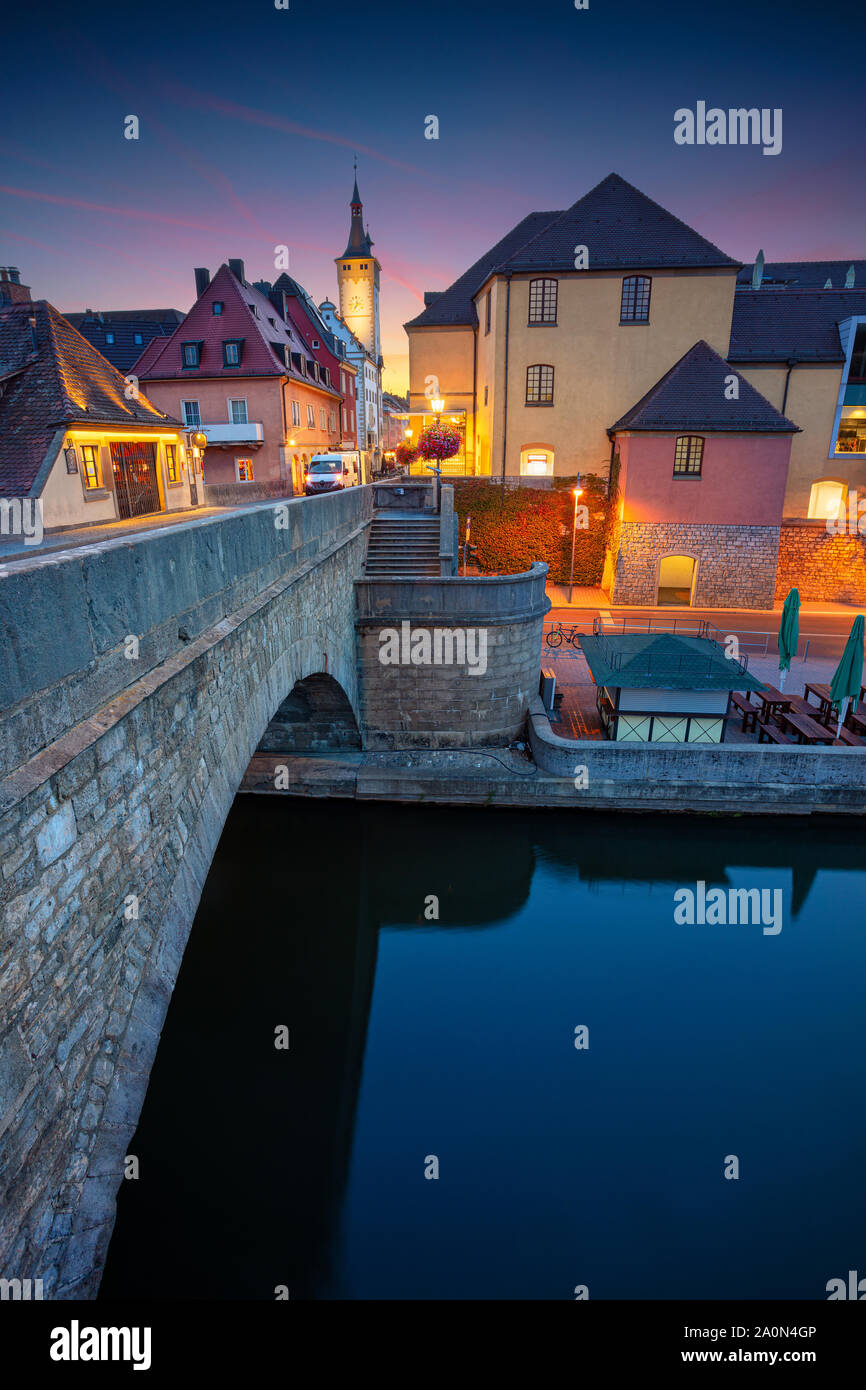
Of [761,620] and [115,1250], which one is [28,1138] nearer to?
[115,1250]

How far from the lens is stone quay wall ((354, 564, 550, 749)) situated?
15469 millimetres

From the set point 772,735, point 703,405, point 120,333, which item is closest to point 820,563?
point 703,405

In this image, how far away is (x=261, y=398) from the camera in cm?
3084

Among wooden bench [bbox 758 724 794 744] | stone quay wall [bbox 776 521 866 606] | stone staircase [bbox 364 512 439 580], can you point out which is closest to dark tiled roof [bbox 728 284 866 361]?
stone quay wall [bbox 776 521 866 606]

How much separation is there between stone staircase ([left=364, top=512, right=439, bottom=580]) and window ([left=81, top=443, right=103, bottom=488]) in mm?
6208

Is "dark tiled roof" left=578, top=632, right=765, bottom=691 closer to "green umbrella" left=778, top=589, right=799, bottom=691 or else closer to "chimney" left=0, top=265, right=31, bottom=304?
"green umbrella" left=778, top=589, right=799, bottom=691

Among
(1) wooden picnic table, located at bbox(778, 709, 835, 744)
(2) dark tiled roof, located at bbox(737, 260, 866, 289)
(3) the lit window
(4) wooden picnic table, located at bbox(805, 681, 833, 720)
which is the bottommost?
(1) wooden picnic table, located at bbox(778, 709, 835, 744)

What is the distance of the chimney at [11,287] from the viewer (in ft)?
58.3

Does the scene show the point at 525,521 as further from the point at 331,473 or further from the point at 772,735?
the point at 772,735

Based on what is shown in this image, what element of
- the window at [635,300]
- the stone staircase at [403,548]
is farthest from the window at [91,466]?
the window at [635,300]

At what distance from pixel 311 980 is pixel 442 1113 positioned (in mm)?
3281

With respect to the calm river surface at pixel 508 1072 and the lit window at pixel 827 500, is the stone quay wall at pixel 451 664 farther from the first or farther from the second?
the lit window at pixel 827 500

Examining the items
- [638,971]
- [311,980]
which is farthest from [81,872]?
[638,971]

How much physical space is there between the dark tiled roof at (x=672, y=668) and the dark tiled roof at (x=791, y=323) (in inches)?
728
